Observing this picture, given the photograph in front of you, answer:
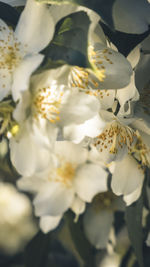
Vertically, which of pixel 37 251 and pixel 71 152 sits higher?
pixel 71 152

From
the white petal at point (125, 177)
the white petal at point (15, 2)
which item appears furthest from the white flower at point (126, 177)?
the white petal at point (15, 2)

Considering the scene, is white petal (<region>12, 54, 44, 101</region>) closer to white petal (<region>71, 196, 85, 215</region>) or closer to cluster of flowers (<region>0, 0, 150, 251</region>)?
cluster of flowers (<region>0, 0, 150, 251</region>)

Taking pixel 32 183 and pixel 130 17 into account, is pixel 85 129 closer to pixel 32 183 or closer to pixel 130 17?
pixel 130 17

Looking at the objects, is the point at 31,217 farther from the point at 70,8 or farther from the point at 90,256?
the point at 70,8

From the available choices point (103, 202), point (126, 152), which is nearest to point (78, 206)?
point (103, 202)

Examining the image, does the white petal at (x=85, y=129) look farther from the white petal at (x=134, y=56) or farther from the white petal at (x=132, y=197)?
the white petal at (x=132, y=197)

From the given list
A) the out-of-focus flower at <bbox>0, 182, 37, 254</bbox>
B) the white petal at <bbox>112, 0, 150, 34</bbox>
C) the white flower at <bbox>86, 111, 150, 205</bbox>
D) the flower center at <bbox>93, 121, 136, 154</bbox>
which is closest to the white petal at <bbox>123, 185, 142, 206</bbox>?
the white flower at <bbox>86, 111, 150, 205</bbox>

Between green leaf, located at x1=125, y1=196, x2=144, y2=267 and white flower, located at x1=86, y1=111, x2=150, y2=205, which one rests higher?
white flower, located at x1=86, y1=111, x2=150, y2=205
